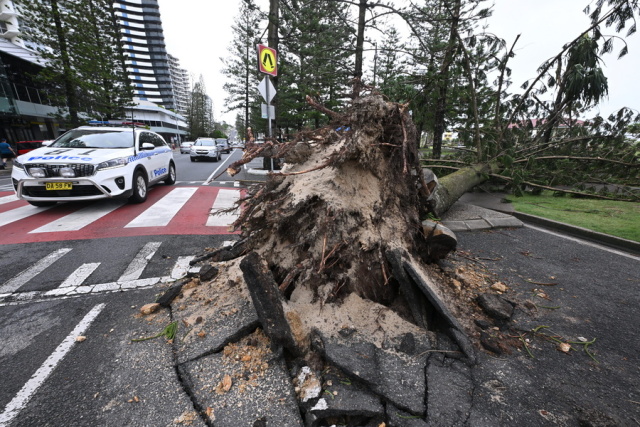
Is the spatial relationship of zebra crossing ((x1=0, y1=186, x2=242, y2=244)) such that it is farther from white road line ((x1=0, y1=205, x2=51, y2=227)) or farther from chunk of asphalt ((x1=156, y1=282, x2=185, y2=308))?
chunk of asphalt ((x1=156, y1=282, x2=185, y2=308))

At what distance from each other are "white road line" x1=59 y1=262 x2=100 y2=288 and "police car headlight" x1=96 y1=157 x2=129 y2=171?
8.93 feet

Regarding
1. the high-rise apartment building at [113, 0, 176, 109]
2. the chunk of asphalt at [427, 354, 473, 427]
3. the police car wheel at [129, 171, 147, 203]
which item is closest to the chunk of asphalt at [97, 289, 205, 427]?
the chunk of asphalt at [427, 354, 473, 427]

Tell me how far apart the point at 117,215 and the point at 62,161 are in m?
1.29

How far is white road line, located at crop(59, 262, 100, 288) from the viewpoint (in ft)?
9.66

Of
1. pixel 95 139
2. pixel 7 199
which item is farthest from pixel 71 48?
pixel 95 139

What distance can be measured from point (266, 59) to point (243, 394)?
688 cm

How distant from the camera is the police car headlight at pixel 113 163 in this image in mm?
5199

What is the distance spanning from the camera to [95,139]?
6.07 meters

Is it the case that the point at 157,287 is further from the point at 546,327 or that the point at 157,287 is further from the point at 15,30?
the point at 15,30

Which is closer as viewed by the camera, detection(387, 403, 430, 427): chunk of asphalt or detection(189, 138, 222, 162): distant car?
detection(387, 403, 430, 427): chunk of asphalt

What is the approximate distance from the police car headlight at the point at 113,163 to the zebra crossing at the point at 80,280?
2169mm

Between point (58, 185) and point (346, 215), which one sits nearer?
point (346, 215)

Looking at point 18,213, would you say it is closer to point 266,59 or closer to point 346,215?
point 266,59

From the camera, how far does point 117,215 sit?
212 inches
